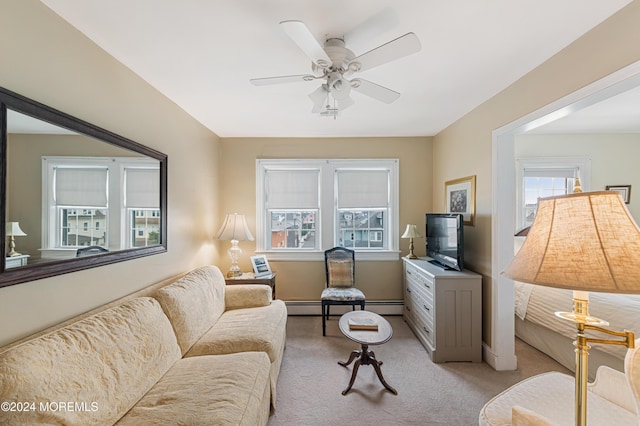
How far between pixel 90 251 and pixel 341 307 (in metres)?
3.05

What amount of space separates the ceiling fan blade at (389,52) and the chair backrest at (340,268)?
8.50 feet

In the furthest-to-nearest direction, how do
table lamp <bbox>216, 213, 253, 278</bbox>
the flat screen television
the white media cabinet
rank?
table lamp <bbox>216, 213, 253, 278</bbox>
the flat screen television
the white media cabinet

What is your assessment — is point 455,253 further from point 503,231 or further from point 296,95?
point 296,95

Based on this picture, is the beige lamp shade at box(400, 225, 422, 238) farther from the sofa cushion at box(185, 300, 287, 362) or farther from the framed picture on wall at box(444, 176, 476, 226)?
the sofa cushion at box(185, 300, 287, 362)

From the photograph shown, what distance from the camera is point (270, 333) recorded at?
2217 millimetres

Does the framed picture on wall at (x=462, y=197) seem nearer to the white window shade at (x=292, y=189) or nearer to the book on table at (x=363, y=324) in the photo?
Result: the book on table at (x=363, y=324)

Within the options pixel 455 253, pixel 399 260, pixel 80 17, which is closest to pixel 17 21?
pixel 80 17

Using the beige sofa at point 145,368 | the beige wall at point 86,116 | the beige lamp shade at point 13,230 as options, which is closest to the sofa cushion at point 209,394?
the beige sofa at point 145,368

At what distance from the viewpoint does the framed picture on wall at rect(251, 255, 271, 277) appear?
3.47 metres

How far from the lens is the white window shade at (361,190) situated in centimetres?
401

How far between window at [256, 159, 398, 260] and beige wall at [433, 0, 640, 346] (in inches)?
31.9

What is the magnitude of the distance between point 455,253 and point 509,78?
1.68m

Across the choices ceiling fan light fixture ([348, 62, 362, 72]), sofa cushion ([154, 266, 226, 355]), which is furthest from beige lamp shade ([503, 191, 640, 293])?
sofa cushion ([154, 266, 226, 355])

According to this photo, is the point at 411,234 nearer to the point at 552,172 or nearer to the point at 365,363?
the point at 365,363
